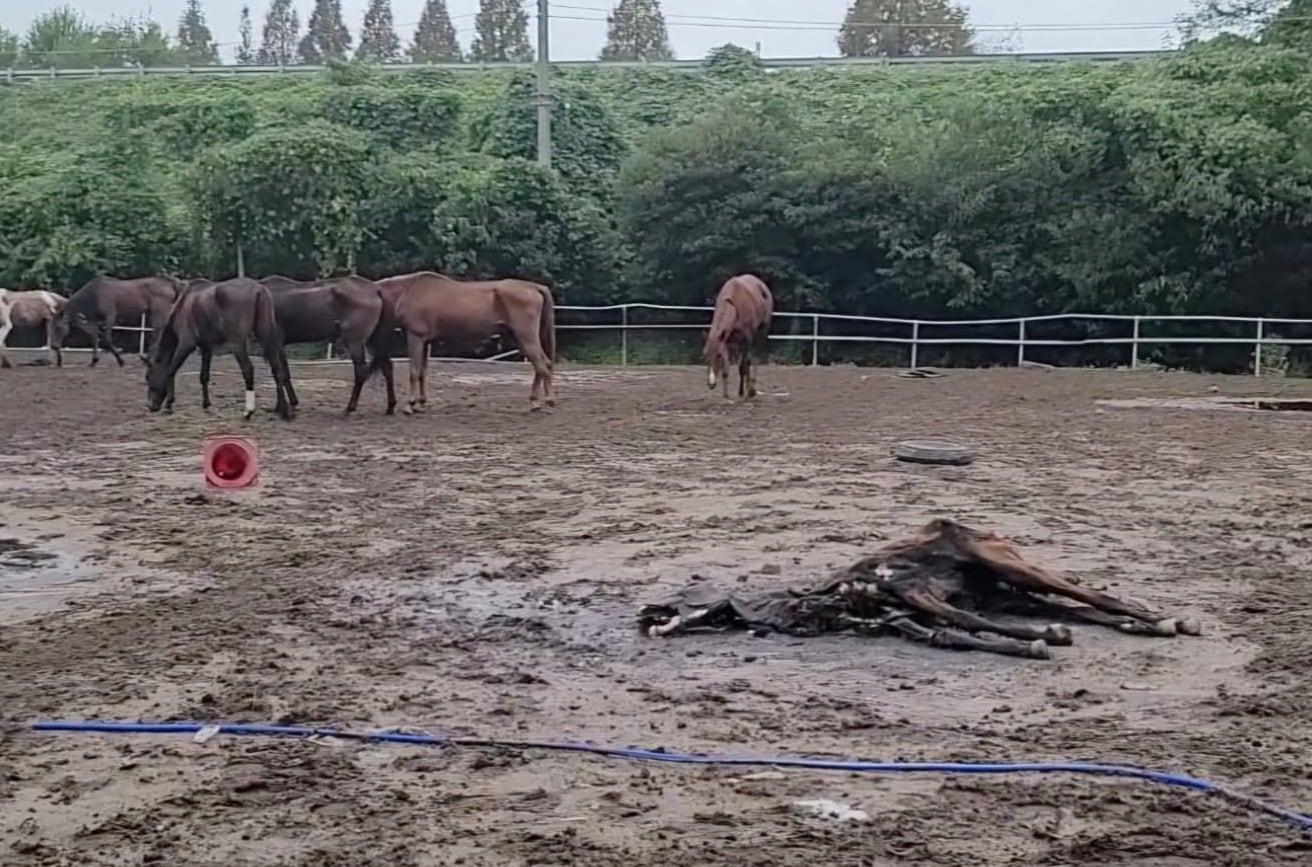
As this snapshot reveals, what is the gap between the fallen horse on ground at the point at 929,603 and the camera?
623 cm

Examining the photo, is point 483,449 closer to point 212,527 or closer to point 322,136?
point 212,527

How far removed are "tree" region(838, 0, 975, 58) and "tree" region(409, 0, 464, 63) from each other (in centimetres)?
1973

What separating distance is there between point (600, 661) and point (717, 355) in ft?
37.9

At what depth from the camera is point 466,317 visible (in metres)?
15.9

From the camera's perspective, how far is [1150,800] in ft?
13.8

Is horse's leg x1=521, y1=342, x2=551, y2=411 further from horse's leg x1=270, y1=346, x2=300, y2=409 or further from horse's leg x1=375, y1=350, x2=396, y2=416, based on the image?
horse's leg x1=270, y1=346, x2=300, y2=409

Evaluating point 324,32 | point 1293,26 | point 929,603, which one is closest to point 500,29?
point 324,32

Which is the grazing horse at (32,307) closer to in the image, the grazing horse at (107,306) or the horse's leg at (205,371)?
the grazing horse at (107,306)

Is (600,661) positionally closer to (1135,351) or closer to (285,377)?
(285,377)

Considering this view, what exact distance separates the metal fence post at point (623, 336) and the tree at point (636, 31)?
121 feet

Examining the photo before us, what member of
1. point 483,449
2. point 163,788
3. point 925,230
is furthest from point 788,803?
point 925,230

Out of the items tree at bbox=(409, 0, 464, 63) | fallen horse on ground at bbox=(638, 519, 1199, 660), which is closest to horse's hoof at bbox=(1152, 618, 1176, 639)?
fallen horse on ground at bbox=(638, 519, 1199, 660)

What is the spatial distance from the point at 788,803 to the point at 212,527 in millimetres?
5604

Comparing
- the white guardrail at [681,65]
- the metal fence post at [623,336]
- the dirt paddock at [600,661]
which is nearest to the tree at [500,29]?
the white guardrail at [681,65]
